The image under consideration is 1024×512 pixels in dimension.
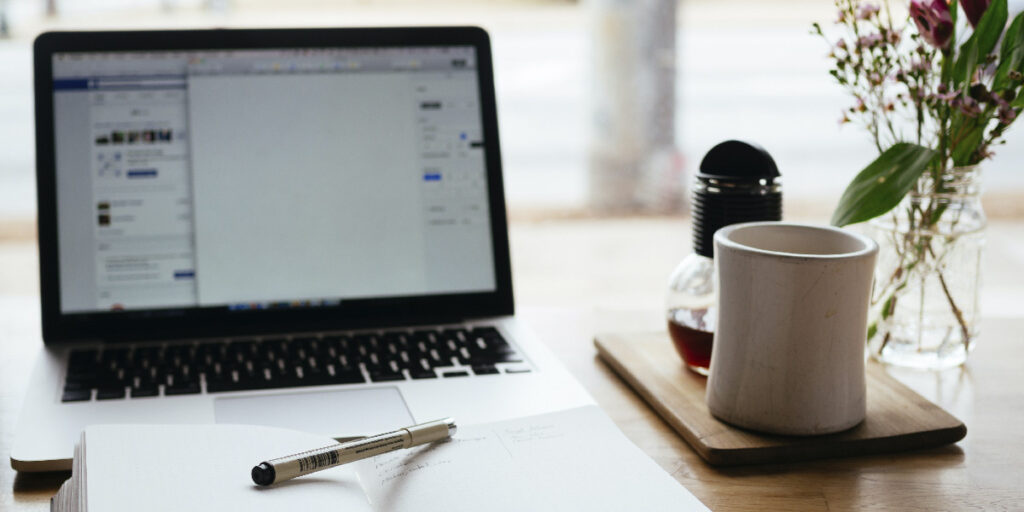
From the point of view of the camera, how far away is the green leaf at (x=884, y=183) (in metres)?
0.77

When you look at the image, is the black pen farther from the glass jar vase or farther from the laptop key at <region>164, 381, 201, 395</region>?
the glass jar vase

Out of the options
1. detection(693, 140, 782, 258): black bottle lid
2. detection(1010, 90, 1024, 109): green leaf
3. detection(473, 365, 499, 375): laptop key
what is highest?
detection(1010, 90, 1024, 109): green leaf

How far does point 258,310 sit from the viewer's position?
35.1 inches

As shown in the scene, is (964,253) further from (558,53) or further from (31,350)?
(558,53)

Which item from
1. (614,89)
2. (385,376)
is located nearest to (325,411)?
(385,376)

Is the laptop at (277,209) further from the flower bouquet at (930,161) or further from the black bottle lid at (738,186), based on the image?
the flower bouquet at (930,161)

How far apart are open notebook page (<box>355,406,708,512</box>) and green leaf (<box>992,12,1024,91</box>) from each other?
430mm

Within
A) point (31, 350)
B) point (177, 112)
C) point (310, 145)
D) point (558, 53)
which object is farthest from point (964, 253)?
point (558, 53)

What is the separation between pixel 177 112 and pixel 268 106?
0.08 m

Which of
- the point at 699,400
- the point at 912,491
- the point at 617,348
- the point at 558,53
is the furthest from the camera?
the point at 558,53

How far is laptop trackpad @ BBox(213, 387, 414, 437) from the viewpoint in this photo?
706 millimetres

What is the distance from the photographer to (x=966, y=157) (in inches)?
31.6

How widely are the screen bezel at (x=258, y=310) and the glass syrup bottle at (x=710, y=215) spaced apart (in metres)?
0.19

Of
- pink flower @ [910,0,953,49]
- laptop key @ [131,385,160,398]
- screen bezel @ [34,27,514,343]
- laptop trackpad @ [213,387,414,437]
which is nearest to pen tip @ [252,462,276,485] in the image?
laptop trackpad @ [213,387,414,437]
